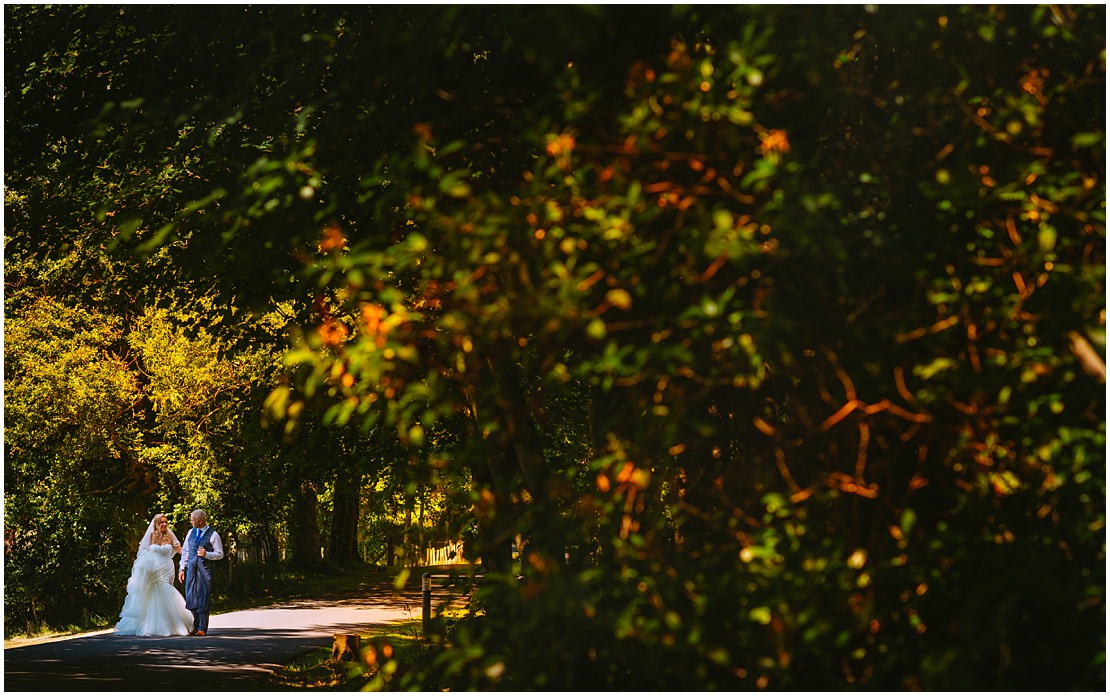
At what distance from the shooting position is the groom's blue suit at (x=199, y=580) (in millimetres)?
16141

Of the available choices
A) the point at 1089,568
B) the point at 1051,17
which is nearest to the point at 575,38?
the point at 1051,17

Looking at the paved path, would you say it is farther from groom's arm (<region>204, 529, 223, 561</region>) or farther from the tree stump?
groom's arm (<region>204, 529, 223, 561</region>)

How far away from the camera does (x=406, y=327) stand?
3676mm

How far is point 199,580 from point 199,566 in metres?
0.38

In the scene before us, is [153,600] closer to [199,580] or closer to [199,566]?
[199,580]

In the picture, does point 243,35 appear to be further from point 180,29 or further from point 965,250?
point 965,250

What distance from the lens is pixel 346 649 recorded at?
43.3ft

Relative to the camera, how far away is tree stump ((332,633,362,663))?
516 inches

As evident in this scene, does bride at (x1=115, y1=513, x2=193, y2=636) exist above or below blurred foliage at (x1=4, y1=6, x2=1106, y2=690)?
below

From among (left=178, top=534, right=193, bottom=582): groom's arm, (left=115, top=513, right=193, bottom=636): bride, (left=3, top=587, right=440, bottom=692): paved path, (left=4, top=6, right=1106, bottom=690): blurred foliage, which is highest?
(left=4, top=6, right=1106, bottom=690): blurred foliage

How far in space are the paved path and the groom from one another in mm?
413

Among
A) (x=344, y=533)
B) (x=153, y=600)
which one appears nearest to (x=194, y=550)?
(x=153, y=600)

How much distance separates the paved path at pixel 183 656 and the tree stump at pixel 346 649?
75cm

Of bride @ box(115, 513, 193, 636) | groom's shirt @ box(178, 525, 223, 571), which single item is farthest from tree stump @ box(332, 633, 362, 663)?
bride @ box(115, 513, 193, 636)
